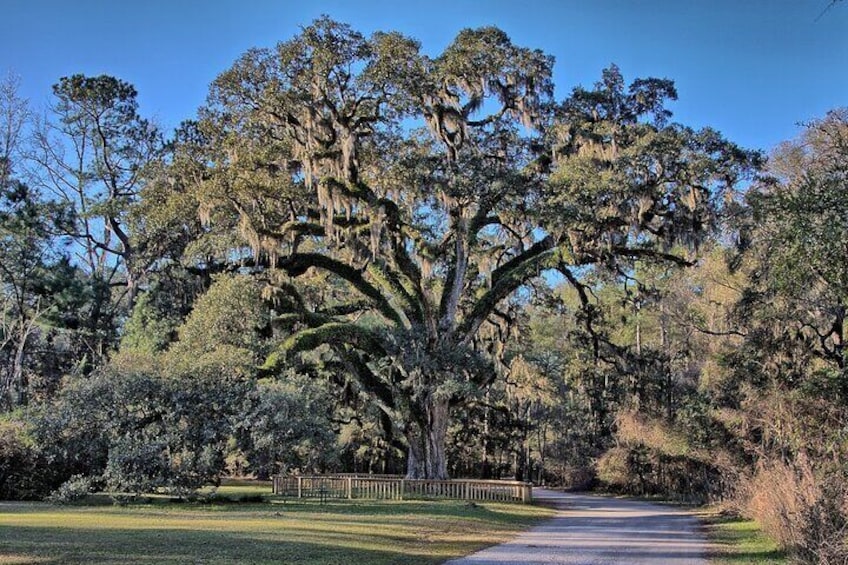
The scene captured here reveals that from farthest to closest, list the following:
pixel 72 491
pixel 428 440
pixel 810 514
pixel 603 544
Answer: pixel 428 440 → pixel 72 491 → pixel 603 544 → pixel 810 514

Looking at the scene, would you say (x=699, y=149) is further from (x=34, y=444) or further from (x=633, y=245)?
(x=34, y=444)

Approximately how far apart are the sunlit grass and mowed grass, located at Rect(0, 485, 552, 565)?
0.01 metres

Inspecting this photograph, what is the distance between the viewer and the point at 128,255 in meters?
39.0

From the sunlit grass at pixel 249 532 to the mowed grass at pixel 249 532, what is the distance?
15mm

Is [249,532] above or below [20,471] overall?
below

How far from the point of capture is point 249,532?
40.0 feet

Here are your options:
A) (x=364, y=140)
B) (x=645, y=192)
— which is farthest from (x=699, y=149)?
(x=364, y=140)

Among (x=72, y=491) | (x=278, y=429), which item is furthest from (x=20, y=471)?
(x=278, y=429)

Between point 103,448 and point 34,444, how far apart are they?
179 centimetres

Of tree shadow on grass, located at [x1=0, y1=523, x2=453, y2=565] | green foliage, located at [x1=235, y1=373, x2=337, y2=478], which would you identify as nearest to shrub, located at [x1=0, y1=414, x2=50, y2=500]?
green foliage, located at [x1=235, y1=373, x2=337, y2=478]

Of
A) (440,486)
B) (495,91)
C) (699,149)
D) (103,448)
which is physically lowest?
(440,486)

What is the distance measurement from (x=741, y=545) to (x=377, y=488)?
1298 centimetres

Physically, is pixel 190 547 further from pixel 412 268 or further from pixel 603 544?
pixel 412 268

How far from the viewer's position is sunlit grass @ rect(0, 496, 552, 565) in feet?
30.4
